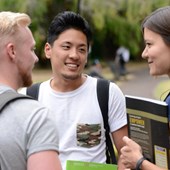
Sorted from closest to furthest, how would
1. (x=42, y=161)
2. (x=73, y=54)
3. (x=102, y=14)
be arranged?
(x=42, y=161), (x=73, y=54), (x=102, y=14)

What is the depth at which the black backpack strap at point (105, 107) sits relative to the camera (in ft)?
9.45


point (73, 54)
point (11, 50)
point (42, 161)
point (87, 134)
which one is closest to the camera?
point (42, 161)

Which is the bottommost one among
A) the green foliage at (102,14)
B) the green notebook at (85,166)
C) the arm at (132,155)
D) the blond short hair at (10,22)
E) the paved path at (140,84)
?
the paved path at (140,84)

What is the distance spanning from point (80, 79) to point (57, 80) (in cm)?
15

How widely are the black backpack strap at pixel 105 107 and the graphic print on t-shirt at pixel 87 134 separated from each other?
8 cm

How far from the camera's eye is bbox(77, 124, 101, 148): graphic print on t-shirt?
287 centimetres

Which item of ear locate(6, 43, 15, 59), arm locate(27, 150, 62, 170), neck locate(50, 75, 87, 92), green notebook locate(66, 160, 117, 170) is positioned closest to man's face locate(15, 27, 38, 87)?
ear locate(6, 43, 15, 59)

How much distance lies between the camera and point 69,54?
3.01 meters

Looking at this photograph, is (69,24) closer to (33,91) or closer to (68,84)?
(68,84)

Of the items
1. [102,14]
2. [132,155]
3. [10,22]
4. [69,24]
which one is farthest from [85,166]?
[102,14]

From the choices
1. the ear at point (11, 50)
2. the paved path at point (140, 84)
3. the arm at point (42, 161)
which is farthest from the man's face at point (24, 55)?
the paved path at point (140, 84)

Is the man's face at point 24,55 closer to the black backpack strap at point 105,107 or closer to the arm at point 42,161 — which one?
the arm at point 42,161

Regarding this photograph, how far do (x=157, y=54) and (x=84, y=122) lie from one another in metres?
0.75

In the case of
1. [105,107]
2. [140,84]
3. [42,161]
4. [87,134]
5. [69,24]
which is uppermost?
[69,24]
